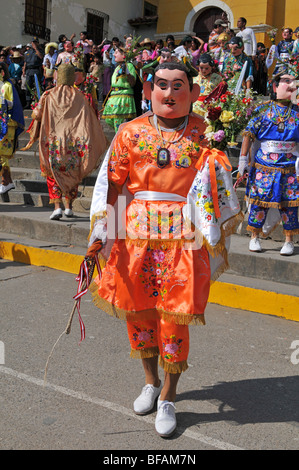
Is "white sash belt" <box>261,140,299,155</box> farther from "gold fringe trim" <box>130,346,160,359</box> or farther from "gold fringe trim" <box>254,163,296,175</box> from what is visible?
"gold fringe trim" <box>130,346,160,359</box>

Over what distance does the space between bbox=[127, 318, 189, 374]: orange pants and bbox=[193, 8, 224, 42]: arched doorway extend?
62.1 feet

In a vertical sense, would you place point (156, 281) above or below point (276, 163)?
below

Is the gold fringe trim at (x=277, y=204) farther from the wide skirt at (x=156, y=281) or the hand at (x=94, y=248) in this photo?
the hand at (x=94, y=248)

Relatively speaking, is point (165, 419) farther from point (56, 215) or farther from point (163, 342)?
point (56, 215)

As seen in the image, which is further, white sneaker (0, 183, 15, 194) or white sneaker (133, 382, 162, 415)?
white sneaker (0, 183, 15, 194)

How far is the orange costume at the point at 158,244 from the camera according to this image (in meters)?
2.95

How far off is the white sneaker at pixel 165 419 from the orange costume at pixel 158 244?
0.60ft

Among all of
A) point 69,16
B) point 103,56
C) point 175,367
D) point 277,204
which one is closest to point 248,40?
point 103,56

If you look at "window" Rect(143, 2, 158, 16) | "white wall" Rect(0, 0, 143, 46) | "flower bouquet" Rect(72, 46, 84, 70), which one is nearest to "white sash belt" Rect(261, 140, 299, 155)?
"flower bouquet" Rect(72, 46, 84, 70)

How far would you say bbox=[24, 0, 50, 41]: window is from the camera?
1984 cm

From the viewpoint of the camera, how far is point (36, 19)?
20219 mm

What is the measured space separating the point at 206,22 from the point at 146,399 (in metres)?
19.5

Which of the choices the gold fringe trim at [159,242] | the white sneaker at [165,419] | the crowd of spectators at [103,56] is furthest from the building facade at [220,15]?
the white sneaker at [165,419]

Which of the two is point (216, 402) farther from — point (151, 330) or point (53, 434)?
point (53, 434)
